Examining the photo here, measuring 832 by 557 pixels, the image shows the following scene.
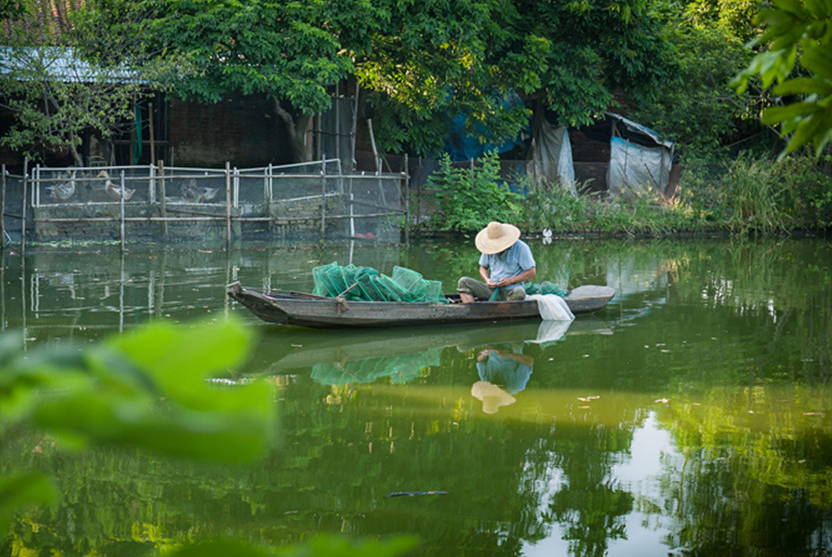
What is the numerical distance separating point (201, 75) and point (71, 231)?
12.8 feet

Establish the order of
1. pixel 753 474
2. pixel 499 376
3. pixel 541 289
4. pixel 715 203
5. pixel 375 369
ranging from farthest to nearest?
pixel 715 203, pixel 541 289, pixel 375 369, pixel 499 376, pixel 753 474

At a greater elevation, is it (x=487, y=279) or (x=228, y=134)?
(x=228, y=134)

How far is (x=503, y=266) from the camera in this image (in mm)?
10352

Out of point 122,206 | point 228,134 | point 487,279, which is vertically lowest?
point 487,279

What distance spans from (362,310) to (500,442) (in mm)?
3596

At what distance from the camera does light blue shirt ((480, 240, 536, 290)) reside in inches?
404

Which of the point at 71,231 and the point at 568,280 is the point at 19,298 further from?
the point at 568,280

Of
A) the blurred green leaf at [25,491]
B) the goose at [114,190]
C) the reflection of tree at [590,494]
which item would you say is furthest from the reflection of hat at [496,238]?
the blurred green leaf at [25,491]

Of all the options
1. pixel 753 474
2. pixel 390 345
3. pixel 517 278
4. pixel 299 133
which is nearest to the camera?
pixel 753 474

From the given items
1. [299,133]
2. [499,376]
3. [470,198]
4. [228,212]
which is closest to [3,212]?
[228,212]

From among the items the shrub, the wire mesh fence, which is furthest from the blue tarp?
the wire mesh fence

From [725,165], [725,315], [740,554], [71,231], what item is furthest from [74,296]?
[725,165]

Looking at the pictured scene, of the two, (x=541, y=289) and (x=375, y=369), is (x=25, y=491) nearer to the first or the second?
(x=375, y=369)

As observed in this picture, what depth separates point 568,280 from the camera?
13.8m
